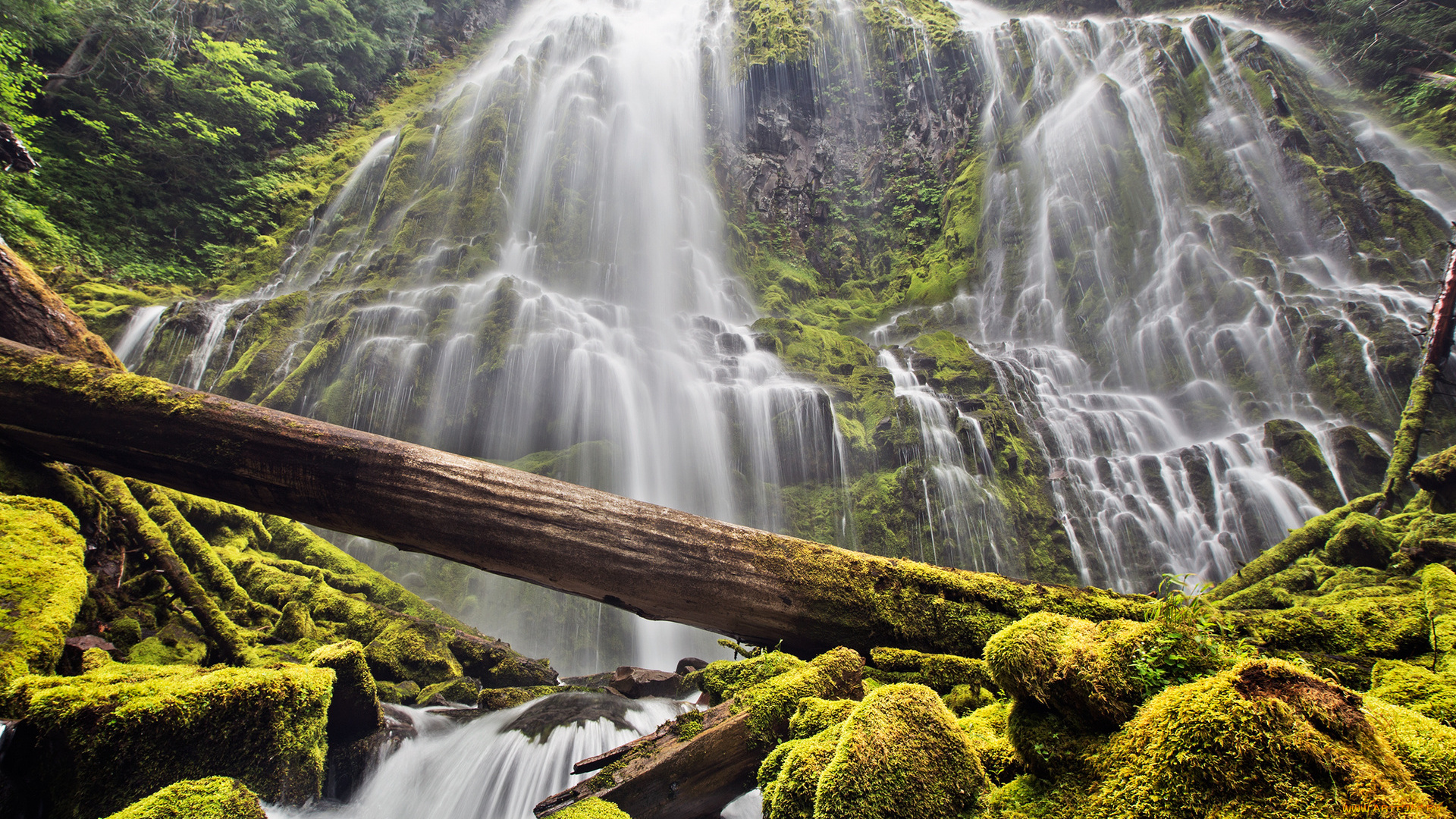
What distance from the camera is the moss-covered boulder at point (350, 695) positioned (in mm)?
3928

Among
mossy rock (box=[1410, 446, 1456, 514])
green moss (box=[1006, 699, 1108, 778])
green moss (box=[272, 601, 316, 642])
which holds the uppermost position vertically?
mossy rock (box=[1410, 446, 1456, 514])

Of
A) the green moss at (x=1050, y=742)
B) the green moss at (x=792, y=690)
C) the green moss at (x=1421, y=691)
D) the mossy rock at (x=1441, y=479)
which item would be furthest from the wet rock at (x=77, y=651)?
the mossy rock at (x=1441, y=479)

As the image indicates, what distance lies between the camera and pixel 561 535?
3104 mm

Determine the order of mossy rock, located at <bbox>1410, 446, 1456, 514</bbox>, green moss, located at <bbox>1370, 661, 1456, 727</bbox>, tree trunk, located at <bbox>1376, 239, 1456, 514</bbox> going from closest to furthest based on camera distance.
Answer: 1. green moss, located at <bbox>1370, 661, 1456, 727</bbox>
2. mossy rock, located at <bbox>1410, 446, 1456, 514</bbox>
3. tree trunk, located at <bbox>1376, 239, 1456, 514</bbox>

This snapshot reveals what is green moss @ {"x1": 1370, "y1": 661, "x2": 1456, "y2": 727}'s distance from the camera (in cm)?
154

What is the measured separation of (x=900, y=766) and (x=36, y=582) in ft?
15.4

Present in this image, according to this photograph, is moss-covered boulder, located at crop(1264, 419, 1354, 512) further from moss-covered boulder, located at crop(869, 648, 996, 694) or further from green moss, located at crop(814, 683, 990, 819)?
green moss, located at crop(814, 683, 990, 819)

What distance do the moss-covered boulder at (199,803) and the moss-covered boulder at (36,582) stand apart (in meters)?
1.23

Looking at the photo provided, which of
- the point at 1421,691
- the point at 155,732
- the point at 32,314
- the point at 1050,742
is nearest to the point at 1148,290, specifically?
the point at 1421,691

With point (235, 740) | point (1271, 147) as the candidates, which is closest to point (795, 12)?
point (1271, 147)

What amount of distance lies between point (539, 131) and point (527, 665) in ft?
65.4

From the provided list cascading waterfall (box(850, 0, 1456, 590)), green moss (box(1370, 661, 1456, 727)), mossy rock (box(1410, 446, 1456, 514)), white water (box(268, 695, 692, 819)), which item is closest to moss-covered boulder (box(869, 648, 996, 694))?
green moss (box(1370, 661, 1456, 727))

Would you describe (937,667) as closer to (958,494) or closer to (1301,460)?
(958,494)

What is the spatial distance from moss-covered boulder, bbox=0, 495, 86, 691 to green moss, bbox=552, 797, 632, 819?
261 centimetres
